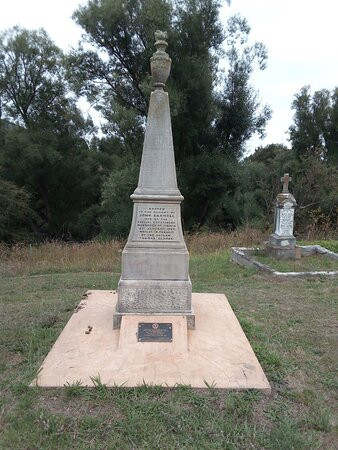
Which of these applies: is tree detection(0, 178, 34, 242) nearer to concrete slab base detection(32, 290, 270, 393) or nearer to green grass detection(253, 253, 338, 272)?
green grass detection(253, 253, 338, 272)

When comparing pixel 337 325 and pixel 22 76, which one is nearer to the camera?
pixel 337 325

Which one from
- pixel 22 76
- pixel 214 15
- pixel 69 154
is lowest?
pixel 69 154

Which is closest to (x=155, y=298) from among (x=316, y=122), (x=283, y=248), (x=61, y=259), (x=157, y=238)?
(x=157, y=238)

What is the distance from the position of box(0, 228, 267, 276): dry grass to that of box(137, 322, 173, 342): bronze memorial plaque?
4770 millimetres

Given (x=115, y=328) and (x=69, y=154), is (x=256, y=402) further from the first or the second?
(x=69, y=154)

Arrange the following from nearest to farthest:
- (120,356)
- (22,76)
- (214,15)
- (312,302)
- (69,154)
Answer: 1. (120,356)
2. (312,302)
3. (214,15)
4. (22,76)
5. (69,154)

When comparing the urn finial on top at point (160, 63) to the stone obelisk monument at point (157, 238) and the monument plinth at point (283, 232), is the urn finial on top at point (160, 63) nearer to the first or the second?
the stone obelisk monument at point (157, 238)

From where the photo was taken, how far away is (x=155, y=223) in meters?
4.08

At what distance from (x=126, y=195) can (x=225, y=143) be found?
17.6 ft

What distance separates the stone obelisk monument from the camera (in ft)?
13.1

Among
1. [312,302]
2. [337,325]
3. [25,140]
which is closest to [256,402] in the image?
[337,325]

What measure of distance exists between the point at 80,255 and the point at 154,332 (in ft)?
21.2

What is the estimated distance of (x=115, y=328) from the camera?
12.9 ft

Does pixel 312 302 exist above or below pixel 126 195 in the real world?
below
